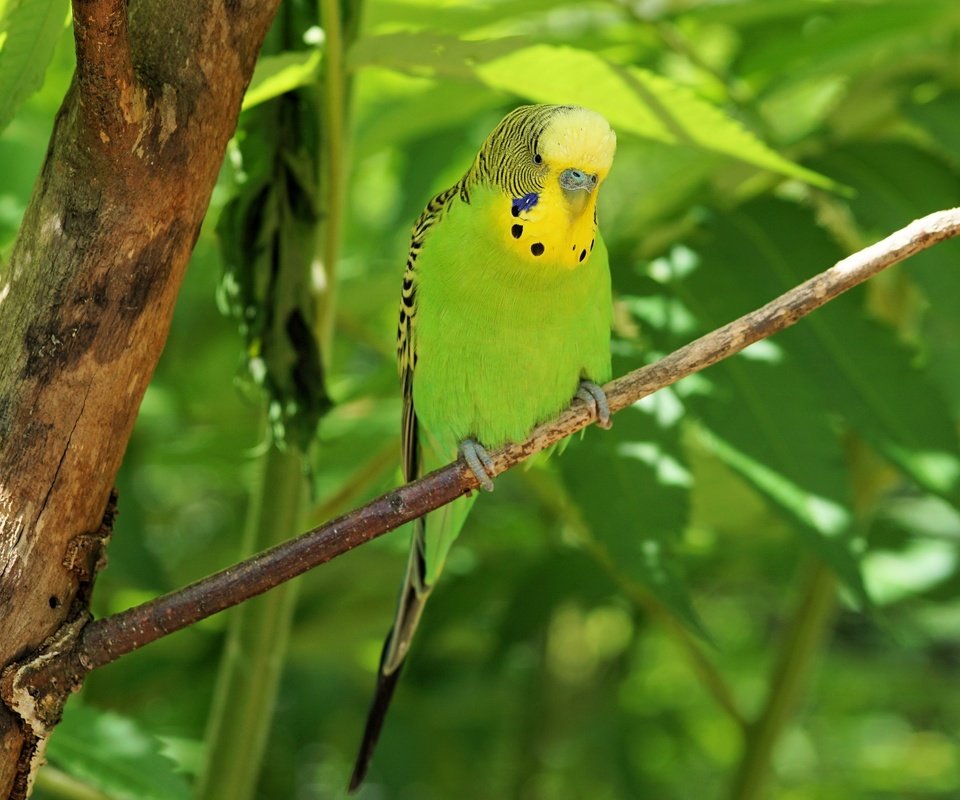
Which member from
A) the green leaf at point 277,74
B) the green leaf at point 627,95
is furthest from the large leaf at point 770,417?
the green leaf at point 277,74

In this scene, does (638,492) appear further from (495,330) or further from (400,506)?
(400,506)

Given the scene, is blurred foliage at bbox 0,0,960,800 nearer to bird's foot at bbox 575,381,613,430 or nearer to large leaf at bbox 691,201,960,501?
large leaf at bbox 691,201,960,501

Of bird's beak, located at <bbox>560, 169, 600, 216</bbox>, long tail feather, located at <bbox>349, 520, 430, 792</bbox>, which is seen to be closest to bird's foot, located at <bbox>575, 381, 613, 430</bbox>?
bird's beak, located at <bbox>560, 169, 600, 216</bbox>

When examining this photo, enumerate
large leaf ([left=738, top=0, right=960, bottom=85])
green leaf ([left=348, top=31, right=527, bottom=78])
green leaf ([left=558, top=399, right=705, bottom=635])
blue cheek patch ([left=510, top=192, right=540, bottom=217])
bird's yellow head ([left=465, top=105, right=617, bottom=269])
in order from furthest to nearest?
large leaf ([left=738, top=0, right=960, bottom=85]) < green leaf ([left=558, top=399, right=705, bottom=635]) < green leaf ([left=348, top=31, right=527, bottom=78]) < blue cheek patch ([left=510, top=192, right=540, bottom=217]) < bird's yellow head ([left=465, top=105, right=617, bottom=269])

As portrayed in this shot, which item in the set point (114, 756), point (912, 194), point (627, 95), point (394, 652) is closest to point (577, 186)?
point (627, 95)

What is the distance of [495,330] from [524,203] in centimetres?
28

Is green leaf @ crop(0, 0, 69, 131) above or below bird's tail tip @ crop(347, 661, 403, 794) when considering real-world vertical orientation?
above

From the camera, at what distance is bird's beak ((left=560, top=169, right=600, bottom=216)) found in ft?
5.37

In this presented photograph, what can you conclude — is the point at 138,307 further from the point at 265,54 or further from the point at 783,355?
the point at 783,355

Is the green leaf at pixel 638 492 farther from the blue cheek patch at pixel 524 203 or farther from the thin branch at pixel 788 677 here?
the thin branch at pixel 788 677

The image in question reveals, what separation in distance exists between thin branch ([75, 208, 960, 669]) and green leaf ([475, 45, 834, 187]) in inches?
15.2

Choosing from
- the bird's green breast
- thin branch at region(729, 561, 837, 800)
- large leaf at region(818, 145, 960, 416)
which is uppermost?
the bird's green breast

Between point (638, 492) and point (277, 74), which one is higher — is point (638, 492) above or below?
below

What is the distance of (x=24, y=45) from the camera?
4.94 feet
